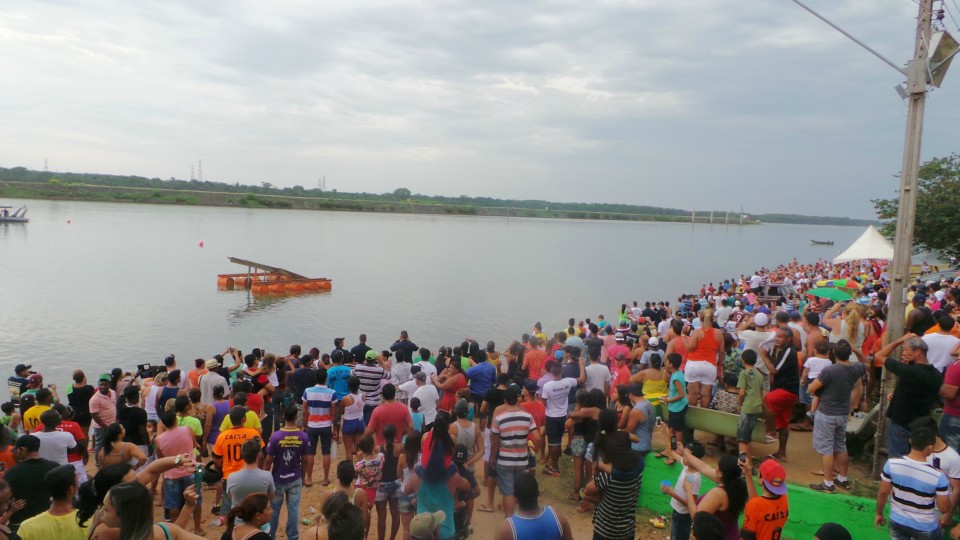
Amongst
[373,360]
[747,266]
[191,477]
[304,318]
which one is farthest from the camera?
[747,266]

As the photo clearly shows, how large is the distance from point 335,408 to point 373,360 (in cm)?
114

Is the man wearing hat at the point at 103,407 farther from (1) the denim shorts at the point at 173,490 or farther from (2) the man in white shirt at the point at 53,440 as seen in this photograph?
(1) the denim shorts at the point at 173,490

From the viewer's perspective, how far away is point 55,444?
5660 mm

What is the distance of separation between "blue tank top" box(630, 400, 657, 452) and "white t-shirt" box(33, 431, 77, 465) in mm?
5768

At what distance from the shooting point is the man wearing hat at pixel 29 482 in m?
4.70

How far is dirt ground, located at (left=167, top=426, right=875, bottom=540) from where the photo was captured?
6699mm

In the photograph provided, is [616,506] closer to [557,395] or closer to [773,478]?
[773,478]

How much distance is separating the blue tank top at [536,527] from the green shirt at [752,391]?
4.15 metres

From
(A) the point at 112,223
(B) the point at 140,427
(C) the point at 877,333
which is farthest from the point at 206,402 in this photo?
(A) the point at 112,223

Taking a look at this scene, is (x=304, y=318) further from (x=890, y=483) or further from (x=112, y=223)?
(x=112, y=223)

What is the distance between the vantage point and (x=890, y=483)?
16.4 ft

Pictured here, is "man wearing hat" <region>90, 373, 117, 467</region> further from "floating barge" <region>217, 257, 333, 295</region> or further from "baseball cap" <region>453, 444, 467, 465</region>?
"floating barge" <region>217, 257, 333, 295</region>

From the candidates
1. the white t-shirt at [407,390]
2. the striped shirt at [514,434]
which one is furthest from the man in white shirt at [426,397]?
the striped shirt at [514,434]

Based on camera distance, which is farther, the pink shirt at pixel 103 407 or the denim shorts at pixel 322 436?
the denim shorts at pixel 322 436
